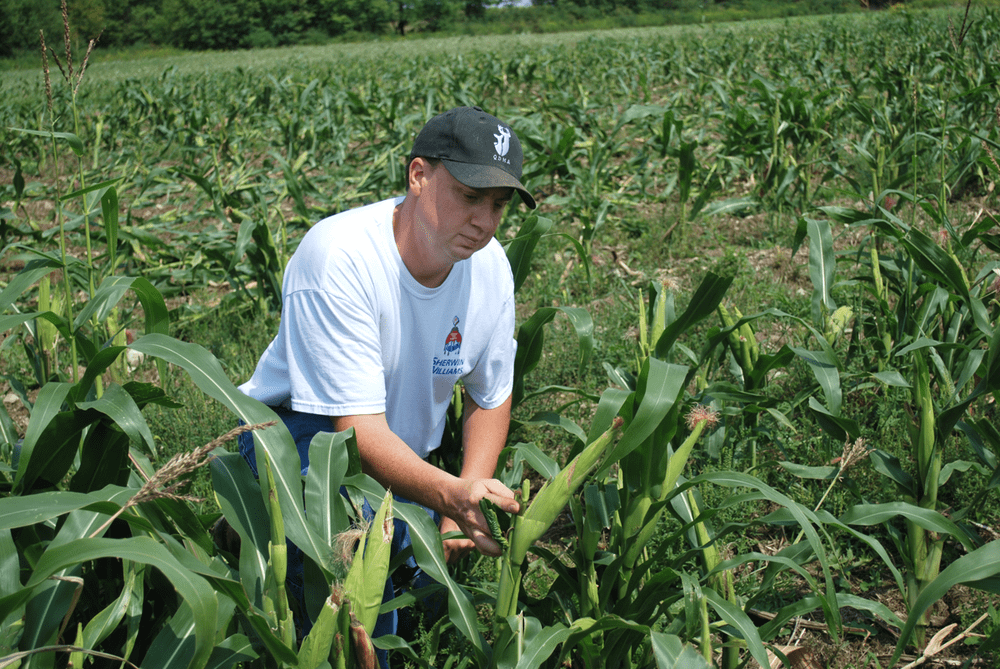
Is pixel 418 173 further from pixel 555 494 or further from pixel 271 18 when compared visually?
pixel 271 18

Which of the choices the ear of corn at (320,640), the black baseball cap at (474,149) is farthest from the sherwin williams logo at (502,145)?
the ear of corn at (320,640)

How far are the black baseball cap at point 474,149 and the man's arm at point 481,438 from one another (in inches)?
30.2

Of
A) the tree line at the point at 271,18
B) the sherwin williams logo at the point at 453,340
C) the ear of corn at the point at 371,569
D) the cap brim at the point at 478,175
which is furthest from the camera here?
the tree line at the point at 271,18

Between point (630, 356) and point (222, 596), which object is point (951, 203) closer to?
point (630, 356)

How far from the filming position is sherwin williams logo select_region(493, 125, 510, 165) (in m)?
1.85

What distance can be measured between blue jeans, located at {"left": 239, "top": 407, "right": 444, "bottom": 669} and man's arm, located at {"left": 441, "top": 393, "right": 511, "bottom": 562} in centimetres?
20

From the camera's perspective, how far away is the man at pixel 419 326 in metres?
1.82

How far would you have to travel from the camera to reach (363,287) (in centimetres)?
195

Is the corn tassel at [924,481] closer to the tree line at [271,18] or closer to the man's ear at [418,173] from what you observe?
the man's ear at [418,173]

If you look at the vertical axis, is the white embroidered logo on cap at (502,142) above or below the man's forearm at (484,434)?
above

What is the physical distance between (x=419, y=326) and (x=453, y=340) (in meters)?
0.12

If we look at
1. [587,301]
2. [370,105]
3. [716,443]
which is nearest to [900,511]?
[716,443]

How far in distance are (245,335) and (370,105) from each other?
4.24 metres

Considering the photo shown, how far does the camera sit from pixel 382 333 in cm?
206
